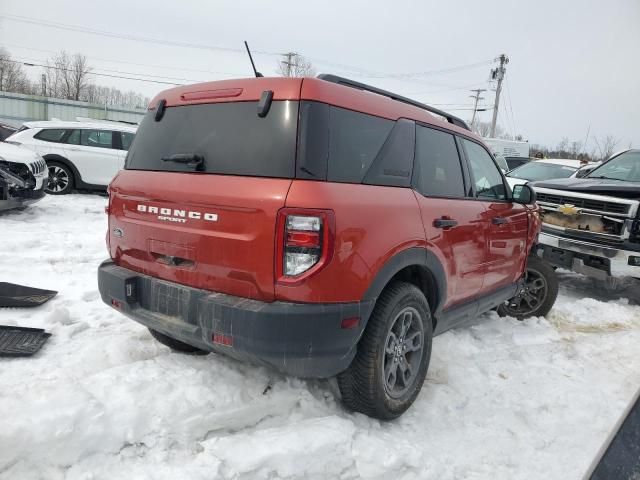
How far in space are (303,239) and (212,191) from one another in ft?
1.97

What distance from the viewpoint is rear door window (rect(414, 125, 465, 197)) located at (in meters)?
3.08

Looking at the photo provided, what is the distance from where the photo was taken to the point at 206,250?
2512 millimetres

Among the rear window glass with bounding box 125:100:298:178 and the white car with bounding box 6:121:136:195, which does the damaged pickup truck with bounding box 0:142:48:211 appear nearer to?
the white car with bounding box 6:121:136:195

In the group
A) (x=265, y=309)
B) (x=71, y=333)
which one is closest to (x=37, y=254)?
(x=71, y=333)

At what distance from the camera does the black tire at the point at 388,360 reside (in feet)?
8.86

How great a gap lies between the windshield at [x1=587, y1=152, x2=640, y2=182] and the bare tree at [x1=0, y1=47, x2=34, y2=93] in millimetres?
60890

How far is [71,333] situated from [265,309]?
7.21 ft

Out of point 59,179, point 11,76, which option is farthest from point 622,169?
point 11,76

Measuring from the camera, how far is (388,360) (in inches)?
115

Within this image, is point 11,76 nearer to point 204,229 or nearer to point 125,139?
point 125,139

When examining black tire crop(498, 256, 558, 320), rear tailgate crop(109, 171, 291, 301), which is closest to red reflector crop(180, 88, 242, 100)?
rear tailgate crop(109, 171, 291, 301)

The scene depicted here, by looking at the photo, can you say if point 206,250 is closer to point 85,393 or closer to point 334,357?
point 334,357

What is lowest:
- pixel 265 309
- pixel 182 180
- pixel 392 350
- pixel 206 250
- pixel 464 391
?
pixel 464 391

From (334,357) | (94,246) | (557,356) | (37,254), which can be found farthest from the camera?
(94,246)
